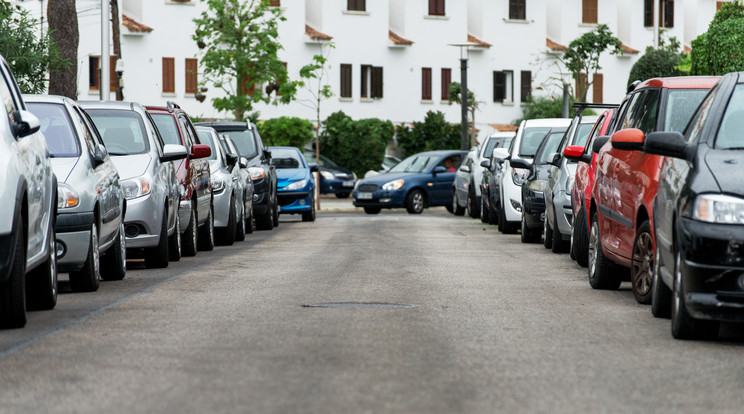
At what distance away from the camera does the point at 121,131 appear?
14.5 metres

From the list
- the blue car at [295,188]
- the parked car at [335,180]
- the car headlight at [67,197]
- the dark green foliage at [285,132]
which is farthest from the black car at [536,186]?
the dark green foliage at [285,132]

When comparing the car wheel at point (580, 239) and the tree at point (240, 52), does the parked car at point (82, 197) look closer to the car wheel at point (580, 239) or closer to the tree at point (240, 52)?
the car wheel at point (580, 239)

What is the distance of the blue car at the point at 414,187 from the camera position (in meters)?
34.8

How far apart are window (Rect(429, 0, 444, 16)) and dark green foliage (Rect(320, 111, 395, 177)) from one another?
8.32 metres

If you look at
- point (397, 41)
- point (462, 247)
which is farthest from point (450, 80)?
point (462, 247)

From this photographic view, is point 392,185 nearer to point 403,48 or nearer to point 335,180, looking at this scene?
point 335,180

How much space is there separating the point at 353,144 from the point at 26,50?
3695 centimetres

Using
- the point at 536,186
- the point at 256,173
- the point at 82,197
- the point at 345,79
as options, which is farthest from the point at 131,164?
the point at 345,79

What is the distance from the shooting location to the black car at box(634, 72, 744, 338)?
306 inches

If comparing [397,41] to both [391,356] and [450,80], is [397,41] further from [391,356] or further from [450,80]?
[391,356]

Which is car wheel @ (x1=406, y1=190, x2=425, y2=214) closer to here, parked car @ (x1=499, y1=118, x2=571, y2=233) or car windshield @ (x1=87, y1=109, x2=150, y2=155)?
parked car @ (x1=499, y1=118, x2=571, y2=233)

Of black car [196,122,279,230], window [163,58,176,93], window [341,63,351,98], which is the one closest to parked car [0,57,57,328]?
black car [196,122,279,230]

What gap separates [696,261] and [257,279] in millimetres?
5509

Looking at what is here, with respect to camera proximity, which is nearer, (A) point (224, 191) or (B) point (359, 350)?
(B) point (359, 350)
